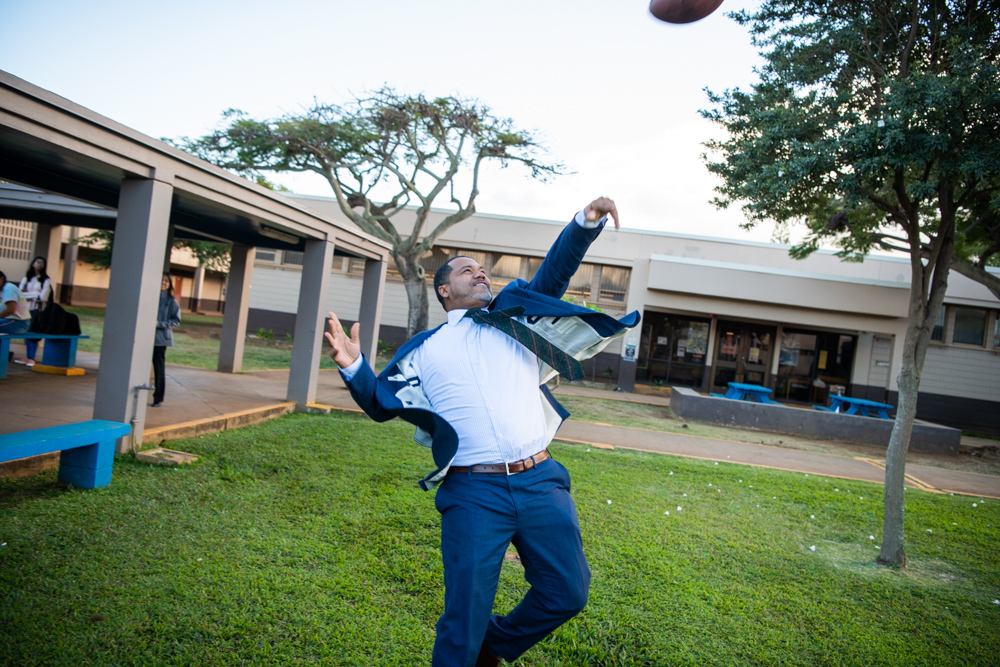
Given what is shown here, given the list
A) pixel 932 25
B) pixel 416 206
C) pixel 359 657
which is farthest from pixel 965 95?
pixel 416 206

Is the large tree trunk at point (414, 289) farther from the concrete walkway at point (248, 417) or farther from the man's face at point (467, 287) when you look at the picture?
the man's face at point (467, 287)

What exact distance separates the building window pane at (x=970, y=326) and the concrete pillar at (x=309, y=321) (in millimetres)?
20343

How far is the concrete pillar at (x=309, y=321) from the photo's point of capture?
9070 millimetres

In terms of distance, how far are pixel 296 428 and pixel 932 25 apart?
9.05 m

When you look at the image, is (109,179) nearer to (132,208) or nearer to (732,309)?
(132,208)

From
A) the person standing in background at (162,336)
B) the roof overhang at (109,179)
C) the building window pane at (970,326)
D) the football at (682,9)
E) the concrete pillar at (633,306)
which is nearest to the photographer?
the football at (682,9)

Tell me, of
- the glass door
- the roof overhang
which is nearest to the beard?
the roof overhang

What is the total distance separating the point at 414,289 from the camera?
19547mm

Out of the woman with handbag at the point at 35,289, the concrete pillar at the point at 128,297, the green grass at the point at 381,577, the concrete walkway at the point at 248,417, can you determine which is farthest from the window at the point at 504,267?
the concrete pillar at the point at 128,297

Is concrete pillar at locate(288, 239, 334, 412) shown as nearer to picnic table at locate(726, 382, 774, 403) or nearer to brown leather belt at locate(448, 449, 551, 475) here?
brown leather belt at locate(448, 449, 551, 475)

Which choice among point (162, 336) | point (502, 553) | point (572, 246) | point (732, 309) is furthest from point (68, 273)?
point (502, 553)

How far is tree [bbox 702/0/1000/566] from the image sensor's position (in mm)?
5648

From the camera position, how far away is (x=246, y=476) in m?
5.45

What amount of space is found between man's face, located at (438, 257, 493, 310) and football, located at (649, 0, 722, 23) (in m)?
2.00
